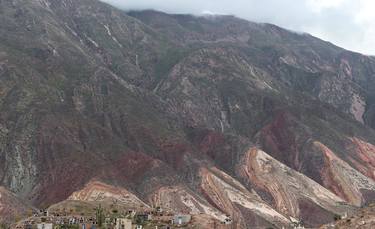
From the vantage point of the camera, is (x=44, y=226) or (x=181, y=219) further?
A: (x=181, y=219)

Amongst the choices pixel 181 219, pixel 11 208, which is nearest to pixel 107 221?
pixel 181 219

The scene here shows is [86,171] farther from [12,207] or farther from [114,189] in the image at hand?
[12,207]

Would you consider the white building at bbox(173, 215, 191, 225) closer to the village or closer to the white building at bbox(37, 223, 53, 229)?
the village

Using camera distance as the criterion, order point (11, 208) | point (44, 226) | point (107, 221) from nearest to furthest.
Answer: point (44, 226) → point (107, 221) → point (11, 208)

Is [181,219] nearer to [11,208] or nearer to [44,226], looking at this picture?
[44,226]

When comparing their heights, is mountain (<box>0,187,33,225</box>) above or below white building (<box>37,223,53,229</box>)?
below

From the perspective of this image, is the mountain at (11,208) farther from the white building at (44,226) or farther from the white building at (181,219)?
the white building at (181,219)

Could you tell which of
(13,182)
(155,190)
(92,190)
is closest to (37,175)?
(13,182)

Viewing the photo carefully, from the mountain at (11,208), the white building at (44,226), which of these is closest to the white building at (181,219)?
the white building at (44,226)

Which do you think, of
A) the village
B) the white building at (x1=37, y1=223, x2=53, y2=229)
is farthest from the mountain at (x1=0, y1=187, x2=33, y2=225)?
the white building at (x1=37, y1=223, x2=53, y2=229)
